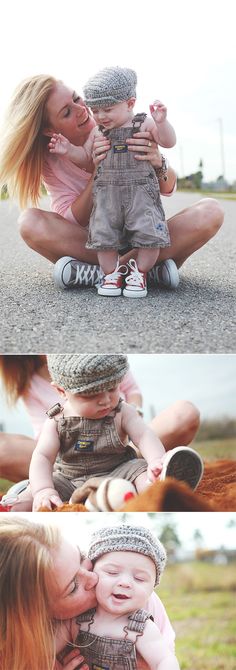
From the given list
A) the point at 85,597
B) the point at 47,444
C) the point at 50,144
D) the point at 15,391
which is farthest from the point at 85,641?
the point at 50,144

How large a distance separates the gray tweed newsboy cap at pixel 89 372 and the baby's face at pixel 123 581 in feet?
0.92

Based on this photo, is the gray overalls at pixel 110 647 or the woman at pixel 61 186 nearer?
the gray overalls at pixel 110 647

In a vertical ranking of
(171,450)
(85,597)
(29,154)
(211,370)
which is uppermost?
(29,154)

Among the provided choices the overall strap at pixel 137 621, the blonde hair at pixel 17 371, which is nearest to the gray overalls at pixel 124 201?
the blonde hair at pixel 17 371

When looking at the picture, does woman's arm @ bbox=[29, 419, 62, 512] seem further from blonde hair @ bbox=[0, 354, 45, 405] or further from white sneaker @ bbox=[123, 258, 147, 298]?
white sneaker @ bbox=[123, 258, 147, 298]

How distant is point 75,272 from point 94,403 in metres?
0.64

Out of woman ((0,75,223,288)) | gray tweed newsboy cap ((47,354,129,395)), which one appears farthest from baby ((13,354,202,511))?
woman ((0,75,223,288))

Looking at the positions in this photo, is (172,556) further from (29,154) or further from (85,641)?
(29,154)

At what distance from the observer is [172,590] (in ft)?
4.73

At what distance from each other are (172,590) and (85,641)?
167 millimetres

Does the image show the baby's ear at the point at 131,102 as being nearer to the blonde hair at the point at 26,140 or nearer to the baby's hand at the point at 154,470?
the blonde hair at the point at 26,140

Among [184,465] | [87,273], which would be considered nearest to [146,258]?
[87,273]

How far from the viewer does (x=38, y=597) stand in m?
1.36

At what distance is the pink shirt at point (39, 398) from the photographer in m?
1.55
